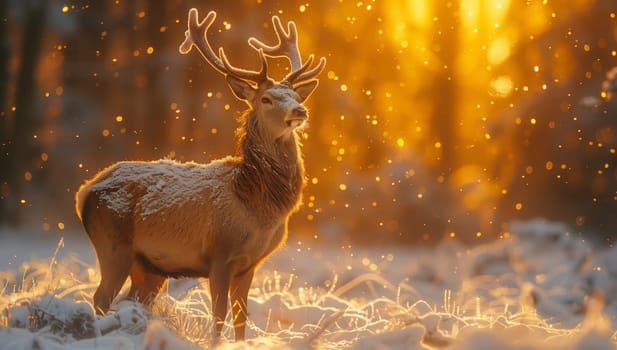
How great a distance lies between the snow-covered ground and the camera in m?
2.92

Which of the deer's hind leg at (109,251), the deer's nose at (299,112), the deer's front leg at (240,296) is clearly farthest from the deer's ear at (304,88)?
the deer's hind leg at (109,251)

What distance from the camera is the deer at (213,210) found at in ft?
13.7

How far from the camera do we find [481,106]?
11375 millimetres

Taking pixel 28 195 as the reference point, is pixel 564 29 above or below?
above

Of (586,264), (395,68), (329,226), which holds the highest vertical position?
(395,68)

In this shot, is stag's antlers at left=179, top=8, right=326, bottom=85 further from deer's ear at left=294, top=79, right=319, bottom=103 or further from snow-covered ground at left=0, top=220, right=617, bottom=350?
snow-covered ground at left=0, top=220, right=617, bottom=350

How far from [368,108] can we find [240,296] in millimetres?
8091

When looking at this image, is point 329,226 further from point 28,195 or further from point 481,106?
point 28,195

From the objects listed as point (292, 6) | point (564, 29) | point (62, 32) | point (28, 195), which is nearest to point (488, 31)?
point (564, 29)

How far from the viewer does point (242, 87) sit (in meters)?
4.57

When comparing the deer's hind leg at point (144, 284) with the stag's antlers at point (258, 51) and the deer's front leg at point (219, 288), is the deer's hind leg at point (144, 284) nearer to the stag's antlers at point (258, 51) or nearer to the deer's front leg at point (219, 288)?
the deer's front leg at point (219, 288)

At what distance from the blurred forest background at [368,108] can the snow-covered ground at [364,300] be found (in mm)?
1096

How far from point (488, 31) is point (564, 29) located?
117 centimetres

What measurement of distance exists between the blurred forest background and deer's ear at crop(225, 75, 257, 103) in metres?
6.40
